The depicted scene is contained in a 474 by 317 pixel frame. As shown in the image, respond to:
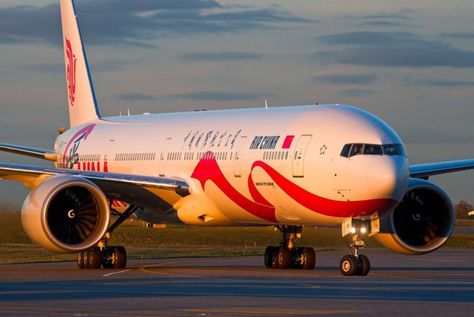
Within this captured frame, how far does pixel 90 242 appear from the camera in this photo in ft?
110

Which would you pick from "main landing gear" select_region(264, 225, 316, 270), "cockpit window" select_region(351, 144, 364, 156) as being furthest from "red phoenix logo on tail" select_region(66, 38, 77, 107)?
"cockpit window" select_region(351, 144, 364, 156)

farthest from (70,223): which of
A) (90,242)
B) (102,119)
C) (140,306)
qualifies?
(140,306)

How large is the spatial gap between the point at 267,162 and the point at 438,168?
6.48 m

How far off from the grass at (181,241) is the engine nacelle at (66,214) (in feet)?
21.2

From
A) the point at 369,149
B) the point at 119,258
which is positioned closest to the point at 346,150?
the point at 369,149

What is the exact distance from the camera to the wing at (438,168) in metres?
37.5

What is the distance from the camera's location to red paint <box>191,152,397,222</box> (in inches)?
1216

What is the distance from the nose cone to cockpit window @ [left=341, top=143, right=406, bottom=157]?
0.22 metres

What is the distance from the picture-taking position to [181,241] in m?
54.9

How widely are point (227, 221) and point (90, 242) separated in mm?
4809

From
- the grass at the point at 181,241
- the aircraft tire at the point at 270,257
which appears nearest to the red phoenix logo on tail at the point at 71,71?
the grass at the point at 181,241

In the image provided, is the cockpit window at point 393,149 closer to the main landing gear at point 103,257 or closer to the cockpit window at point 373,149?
the cockpit window at point 373,149

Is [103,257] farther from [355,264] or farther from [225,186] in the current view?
[355,264]

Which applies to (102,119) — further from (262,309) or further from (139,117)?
(262,309)
